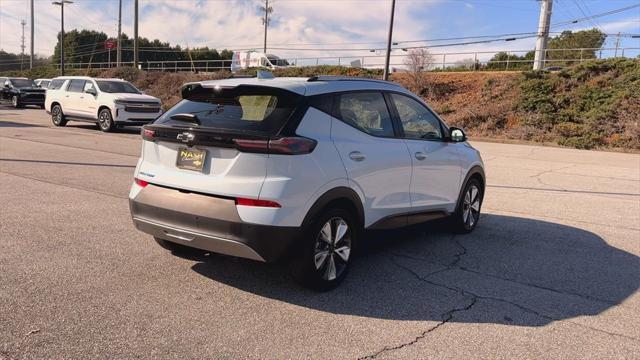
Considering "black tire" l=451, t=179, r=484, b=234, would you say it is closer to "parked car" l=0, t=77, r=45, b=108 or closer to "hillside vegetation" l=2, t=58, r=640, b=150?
"hillside vegetation" l=2, t=58, r=640, b=150

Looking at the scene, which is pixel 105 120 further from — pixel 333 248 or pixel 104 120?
pixel 333 248

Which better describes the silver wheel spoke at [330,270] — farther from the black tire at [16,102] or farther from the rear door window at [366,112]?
the black tire at [16,102]

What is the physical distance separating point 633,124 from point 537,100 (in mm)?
6309

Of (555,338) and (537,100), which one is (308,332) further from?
(537,100)

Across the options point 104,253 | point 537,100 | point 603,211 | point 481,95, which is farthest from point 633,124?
point 104,253

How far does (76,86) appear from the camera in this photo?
20344 millimetres

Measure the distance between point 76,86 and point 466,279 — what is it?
18.9 m

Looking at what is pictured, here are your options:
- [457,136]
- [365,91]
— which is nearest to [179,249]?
[365,91]

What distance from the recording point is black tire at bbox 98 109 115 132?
62.6 feet

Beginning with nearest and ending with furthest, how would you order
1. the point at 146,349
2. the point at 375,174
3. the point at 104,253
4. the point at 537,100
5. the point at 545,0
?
1. the point at 146,349
2. the point at 375,174
3. the point at 104,253
4. the point at 537,100
5. the point at 545,0

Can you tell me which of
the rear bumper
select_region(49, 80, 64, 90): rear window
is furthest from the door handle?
select_region(49, 80, 64, 90): rear window

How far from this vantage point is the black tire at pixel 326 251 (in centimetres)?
432

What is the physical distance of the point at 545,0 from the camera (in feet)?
129

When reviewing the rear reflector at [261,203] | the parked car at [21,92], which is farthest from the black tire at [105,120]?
the rear reflector at [261,203]
